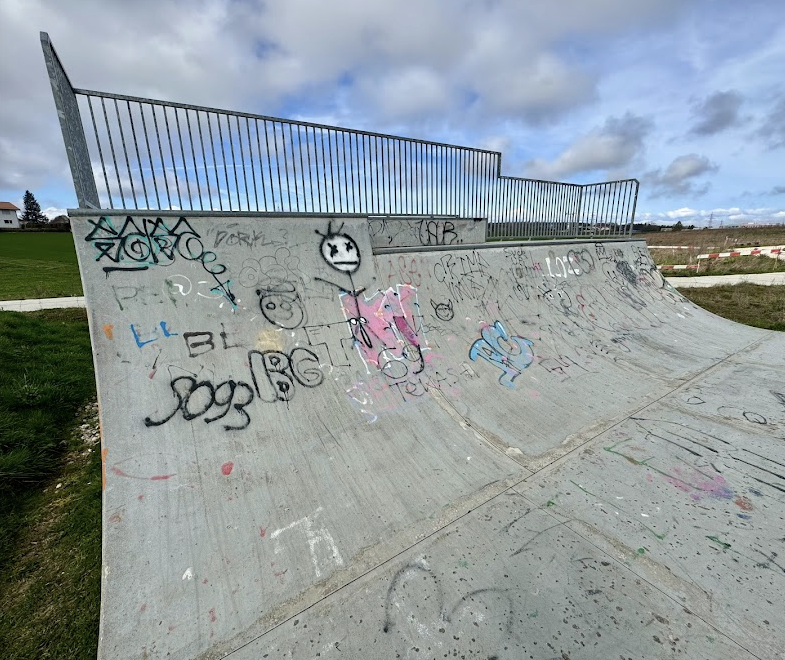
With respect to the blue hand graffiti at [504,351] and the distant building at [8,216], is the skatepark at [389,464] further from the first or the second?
the distant building at [8,216]

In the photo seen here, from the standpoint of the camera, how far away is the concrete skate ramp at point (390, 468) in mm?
2139

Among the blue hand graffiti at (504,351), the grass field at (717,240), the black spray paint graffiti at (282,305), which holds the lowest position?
the blue hand graffiti at (504,351)

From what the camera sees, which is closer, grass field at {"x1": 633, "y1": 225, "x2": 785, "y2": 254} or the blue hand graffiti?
the blue hand graffiti

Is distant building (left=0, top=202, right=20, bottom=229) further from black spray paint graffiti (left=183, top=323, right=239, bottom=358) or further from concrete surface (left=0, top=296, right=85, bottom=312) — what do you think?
black spray paint graffiti (left=183, top=323, right=239, bottom=358)

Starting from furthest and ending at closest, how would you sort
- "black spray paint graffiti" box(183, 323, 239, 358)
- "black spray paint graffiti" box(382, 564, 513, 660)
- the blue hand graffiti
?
the blue hand graffiti
"black spray paint graffiti" box(183, 323, 239, 358)
"black spray paint graffiti" box(382, 564, 513, 660)

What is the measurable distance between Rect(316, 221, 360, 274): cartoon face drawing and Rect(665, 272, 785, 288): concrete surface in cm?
1539

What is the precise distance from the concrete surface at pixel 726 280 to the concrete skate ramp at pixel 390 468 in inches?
467

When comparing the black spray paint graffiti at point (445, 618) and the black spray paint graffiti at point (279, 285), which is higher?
the black spray paint graffiti at point (279, 285)

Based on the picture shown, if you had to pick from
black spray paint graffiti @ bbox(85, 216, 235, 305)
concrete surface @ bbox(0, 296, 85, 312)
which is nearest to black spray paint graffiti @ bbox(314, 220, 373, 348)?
black spray paint graffiti @ bbox(85, 216, 235, 305)

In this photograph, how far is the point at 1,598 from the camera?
2404 mm

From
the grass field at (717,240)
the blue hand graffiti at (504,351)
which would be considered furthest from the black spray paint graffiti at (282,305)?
the grass field at (717,240)

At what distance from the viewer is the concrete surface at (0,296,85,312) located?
917 cm

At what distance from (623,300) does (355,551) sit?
825 centimetres

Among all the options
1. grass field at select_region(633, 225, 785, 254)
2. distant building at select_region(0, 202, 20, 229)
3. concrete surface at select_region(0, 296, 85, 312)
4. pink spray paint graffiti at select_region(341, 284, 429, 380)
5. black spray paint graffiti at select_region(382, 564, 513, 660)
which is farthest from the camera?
distant building at select_region(0, 202, 20, 229)
